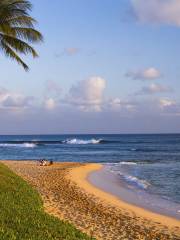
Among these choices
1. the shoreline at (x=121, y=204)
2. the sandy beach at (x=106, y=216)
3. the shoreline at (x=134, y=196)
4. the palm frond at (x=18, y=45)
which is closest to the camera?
the sandy beach at (x=106, y=216)

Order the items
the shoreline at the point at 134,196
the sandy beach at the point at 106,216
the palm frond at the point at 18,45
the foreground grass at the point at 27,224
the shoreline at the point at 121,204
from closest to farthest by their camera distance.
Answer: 1. the foreground grass at the point at 27,224
2. the sandy beach at the point at 106,216
3. the shoreline at the point at 121,204
4. the shoreline at the point at 134,196
5. the palm frond at the point at 18,45

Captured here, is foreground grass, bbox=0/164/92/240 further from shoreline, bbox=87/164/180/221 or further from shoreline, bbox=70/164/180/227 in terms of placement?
shoreline, bbox=87/164/180/221

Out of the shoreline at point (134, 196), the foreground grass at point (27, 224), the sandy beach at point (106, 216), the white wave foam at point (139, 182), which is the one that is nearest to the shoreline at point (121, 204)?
the sandy beach at point (106, 216)

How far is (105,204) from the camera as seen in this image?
776 inches

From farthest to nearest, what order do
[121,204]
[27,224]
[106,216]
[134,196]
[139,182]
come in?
[139,182]
[134,196]
[121,204]
[106,216]
[27,224]

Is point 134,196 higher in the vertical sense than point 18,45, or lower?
lower

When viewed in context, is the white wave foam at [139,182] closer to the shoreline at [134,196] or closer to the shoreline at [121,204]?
the shoreline at [134,196]

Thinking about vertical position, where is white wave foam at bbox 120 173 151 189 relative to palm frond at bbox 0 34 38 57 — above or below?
below

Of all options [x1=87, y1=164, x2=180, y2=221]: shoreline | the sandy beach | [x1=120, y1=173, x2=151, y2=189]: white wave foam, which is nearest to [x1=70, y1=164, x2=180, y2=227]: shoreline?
the sandy beach

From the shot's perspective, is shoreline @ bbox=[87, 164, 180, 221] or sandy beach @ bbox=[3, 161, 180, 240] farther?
shoreline @ bbox=[87, 164, 180, 221]

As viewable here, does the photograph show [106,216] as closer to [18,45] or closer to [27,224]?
[27,224]

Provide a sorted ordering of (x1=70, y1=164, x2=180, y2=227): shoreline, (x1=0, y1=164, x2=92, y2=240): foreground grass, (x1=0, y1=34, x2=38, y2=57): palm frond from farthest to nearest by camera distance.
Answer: (x1=0, y1=34, x2=38, y2=57): palm frond → (x1=70, y1=164, x2=180, y2=227): shoreline → (x1=0, y1=164, x2=92, y2=240): foreground grass

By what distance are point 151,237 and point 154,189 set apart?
45.9ft

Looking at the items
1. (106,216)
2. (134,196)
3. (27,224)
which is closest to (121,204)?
(134,196)
